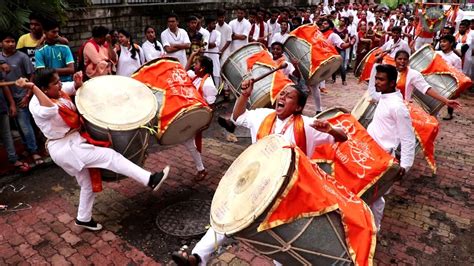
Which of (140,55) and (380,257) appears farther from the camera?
(140,55)

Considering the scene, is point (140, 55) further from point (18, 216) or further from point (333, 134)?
point (333, 134)

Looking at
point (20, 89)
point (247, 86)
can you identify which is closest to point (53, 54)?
point (20, 89)

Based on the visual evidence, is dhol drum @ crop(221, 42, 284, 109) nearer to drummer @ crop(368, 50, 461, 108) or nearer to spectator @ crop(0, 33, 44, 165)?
drummer @ crop(368, 50, 461, 108)

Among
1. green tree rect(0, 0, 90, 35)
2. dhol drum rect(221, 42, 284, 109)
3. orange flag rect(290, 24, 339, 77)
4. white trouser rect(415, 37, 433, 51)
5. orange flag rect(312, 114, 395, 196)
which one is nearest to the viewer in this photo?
orange flag rect(312, 114, 395, 196)

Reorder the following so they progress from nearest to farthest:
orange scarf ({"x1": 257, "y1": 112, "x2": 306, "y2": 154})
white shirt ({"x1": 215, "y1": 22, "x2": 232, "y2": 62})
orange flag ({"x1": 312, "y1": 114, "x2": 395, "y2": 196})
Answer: orange scarf ({"x1": 257, "y1": 112, "x2": 306, "y2": 154})
orange flag ({"x1": 312, "y1": 114, "x2": 395, "y2": 196})
white shirt ({"x1": 215, "y1": 22, "x2": 232, "y2": 62})

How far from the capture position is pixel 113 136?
13.3ft

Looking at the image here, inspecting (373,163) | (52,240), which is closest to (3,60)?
(52,240)

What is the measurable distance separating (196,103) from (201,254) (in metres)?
2.04

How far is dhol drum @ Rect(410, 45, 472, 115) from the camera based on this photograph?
20.1ft

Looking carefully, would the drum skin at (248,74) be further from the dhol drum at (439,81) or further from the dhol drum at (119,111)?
the dhol drum at (439,81)

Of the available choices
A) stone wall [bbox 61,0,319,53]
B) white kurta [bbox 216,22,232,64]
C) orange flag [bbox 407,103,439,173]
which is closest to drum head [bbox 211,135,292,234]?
orange flag [bbox 407,103,439,173]

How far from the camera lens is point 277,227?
2369 millimetres

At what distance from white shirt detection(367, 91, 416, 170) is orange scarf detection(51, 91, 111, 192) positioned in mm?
2975

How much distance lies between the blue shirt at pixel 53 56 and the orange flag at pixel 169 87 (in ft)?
5.35
